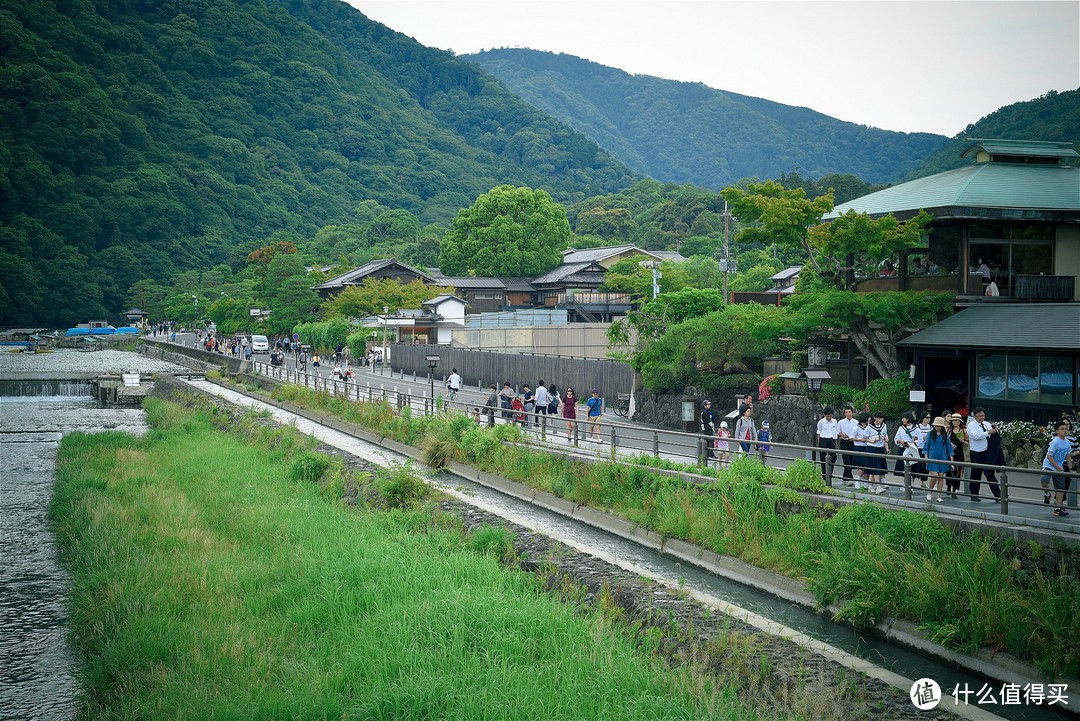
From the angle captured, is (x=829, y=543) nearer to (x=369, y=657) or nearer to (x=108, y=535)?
(x=369, y=657)

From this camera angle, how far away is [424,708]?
10023mm

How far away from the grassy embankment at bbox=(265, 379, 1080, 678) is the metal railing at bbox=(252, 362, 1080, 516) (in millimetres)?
745

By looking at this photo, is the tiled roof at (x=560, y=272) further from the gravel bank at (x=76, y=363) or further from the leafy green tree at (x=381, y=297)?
the gravel bank at (x=76, y=363)

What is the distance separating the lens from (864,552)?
1339 centimetres

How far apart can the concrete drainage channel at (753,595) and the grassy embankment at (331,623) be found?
6.84 ft

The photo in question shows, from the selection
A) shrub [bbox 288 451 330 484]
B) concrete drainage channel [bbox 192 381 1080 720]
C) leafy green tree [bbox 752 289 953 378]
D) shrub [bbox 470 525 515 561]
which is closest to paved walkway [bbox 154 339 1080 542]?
concrete drainage channel [bbox 192 381 1080 720]

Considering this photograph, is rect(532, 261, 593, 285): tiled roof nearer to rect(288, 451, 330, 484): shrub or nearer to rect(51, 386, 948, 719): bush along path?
rect(288, 451, 330, 484): shrub

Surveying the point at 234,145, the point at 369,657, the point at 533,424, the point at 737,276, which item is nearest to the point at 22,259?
the point at 234,145

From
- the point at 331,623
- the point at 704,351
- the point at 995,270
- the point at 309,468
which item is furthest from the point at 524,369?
the point at 331,623

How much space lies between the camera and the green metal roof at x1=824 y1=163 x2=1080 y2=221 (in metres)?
24.6

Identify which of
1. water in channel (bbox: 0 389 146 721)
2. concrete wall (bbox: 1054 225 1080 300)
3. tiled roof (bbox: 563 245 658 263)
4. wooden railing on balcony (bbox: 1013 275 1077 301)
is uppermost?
tiled roof (bbox: 563 245 658 263)

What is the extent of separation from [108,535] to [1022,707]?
17992 millimetres

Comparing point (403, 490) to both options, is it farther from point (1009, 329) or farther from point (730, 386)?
point (1009, 329)

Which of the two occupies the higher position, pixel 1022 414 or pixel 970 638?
pixel 1022 414
